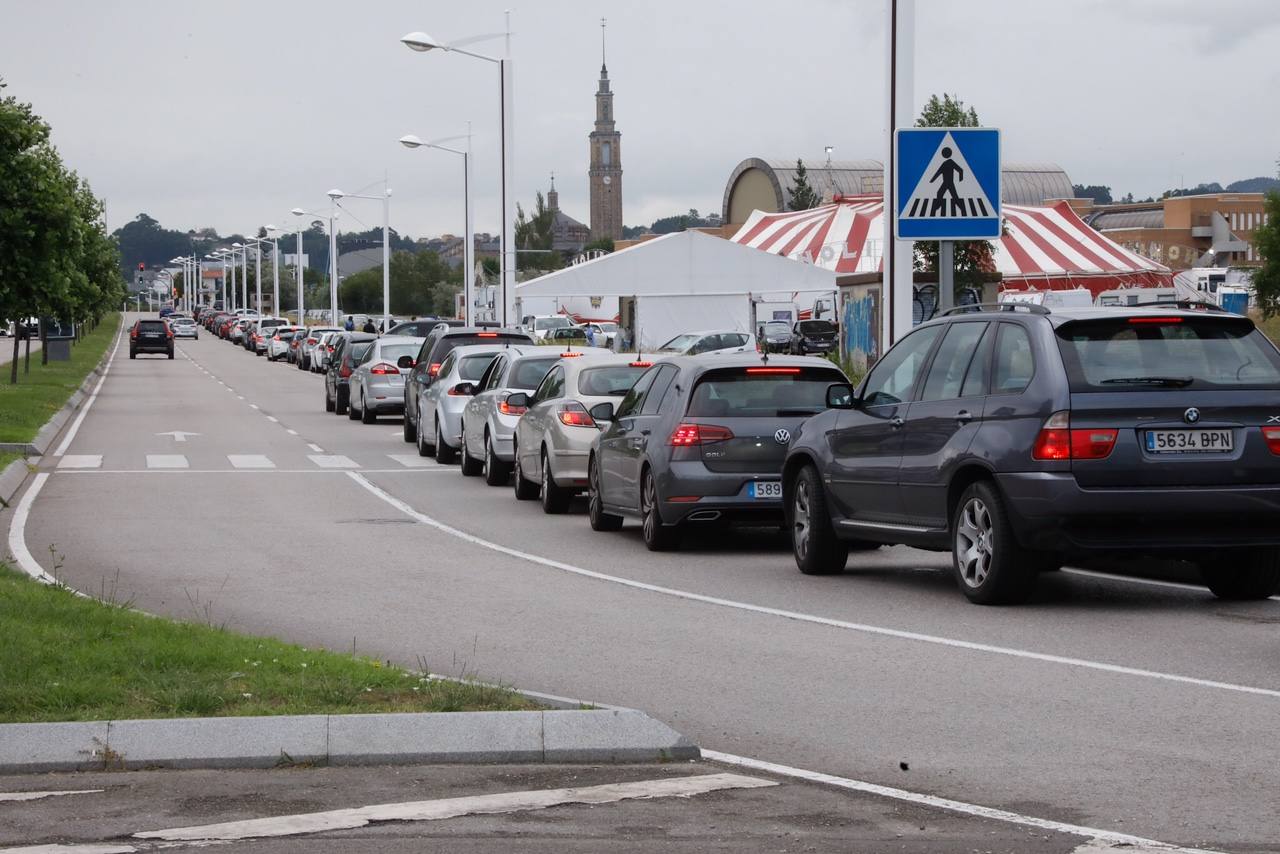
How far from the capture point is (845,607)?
1188 cm

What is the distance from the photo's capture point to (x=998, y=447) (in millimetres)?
11266

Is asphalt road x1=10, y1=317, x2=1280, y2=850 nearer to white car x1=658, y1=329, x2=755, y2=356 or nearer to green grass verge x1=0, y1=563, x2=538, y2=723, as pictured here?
green grass verge x1=0, y1=563, x2=538, y2=723

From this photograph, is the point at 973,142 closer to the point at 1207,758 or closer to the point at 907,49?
the point at 907,49

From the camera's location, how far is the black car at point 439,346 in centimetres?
2975

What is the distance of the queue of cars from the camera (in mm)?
10930

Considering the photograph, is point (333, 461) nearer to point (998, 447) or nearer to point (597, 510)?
point (597, 510)

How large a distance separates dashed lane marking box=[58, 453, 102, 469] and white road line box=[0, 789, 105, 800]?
1852 cm

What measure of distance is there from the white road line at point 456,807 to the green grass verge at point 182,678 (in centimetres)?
102

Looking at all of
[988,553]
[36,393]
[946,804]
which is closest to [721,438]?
[988,553]

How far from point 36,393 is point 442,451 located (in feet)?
58.1

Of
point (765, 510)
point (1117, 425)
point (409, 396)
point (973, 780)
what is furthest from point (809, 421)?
point (409, 396)

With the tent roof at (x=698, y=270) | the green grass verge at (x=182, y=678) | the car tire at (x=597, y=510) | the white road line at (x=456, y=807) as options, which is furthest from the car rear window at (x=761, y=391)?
the tent roof at (x=698, y=270)

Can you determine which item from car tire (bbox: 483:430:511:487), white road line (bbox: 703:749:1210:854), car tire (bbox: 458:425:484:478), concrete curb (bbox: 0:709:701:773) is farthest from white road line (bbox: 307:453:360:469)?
→ white road line (bbox: 703:749:1210:854)

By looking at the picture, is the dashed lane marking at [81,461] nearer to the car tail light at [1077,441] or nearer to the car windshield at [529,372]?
the car windshield at [529,372]
